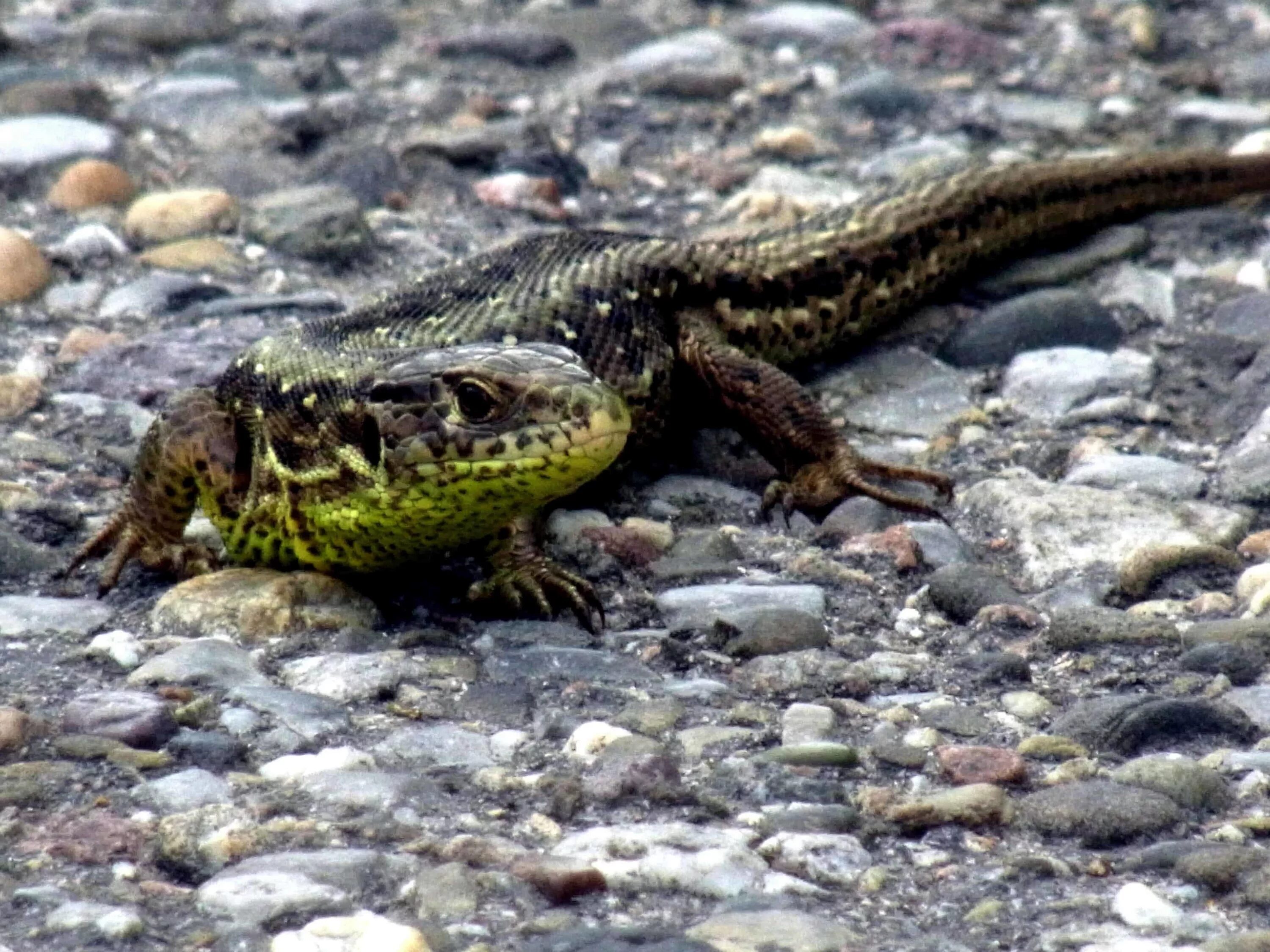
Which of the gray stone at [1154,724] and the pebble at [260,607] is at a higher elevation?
the gray stone at [1154,724]

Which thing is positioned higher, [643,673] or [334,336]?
[334,336]

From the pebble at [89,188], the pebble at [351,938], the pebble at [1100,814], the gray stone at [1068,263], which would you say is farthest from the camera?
the pebble at [89,188]

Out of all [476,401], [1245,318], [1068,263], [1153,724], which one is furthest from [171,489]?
[1245,318]

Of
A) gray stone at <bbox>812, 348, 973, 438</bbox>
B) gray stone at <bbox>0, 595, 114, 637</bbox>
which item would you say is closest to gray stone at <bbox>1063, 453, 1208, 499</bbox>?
gray stone at <bbox>812, 348, 973, 438</bbox>

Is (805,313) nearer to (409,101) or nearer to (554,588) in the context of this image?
(554,588)

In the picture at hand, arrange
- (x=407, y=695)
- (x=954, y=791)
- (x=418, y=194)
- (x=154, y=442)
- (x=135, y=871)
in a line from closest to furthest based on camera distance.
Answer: (x=135, y=871) < (x=954, y=791) < (x=407, y=695) < (x=154, y=442) < (x=418, y=194)

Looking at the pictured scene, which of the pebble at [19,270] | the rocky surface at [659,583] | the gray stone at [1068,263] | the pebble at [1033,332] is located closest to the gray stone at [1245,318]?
the rocky surface at [659,583]

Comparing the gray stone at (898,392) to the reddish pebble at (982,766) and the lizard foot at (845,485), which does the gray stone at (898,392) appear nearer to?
the lizard foot at (845,485)

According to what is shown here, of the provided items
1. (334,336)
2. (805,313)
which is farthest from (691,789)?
(805,313)
